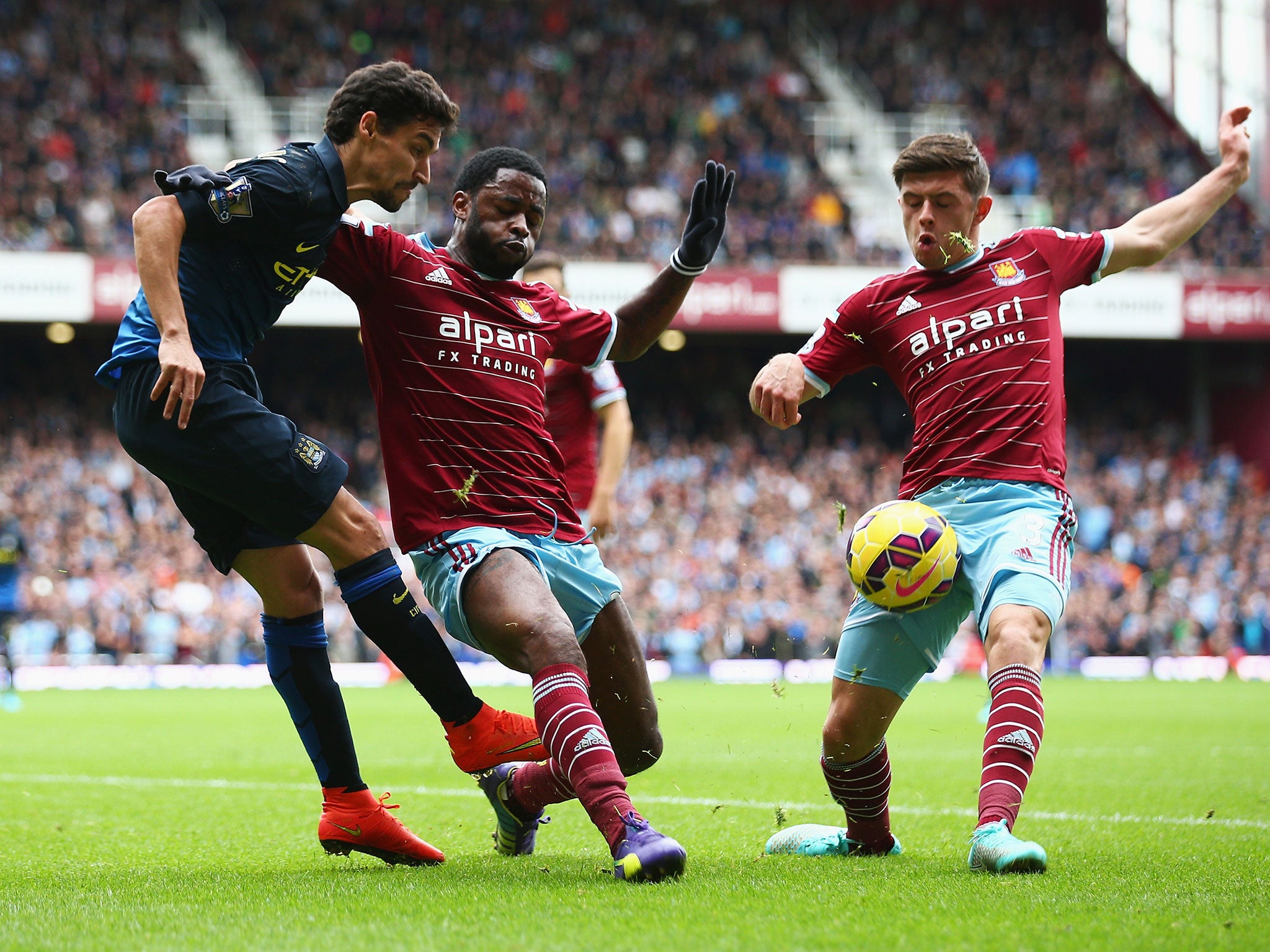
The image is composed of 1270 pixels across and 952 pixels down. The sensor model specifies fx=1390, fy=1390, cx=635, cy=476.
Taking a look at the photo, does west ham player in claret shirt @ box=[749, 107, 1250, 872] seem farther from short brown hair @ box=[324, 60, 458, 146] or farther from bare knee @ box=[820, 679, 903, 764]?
short brown hair @ box=[324, 60, 458, 146]

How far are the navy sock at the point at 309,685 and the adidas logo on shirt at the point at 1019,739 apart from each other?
1911 mm

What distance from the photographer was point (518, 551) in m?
4.09

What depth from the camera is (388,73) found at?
404 cm

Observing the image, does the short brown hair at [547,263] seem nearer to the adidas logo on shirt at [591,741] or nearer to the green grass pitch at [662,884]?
the green grass pitch at [662,884]

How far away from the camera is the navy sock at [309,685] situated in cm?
423

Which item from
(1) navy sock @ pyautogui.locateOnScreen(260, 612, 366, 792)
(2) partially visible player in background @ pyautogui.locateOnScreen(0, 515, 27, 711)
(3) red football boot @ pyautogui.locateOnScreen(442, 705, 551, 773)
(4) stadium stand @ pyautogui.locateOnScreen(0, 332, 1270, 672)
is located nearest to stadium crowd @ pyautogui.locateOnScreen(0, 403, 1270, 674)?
(4) stadium stand @ pyautogui.locateOnScreen(0, 332, 1270, 672)

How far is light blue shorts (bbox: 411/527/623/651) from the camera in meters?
4.04

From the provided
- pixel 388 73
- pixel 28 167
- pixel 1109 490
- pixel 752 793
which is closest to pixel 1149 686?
pixel 1109 490

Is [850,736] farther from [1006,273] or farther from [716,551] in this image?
[716,551]

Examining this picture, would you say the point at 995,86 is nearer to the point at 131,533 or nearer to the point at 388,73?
the point at 131,533

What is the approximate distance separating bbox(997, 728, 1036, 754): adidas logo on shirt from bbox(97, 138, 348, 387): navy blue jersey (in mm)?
2425

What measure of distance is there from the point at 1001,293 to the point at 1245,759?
501cm

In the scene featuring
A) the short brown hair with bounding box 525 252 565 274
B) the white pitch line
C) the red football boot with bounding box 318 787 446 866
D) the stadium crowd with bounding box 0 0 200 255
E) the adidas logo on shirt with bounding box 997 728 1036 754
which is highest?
the stadium crowd with bounding box 0 0 200 255

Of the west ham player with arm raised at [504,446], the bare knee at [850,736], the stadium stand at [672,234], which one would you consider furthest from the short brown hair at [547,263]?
the stadium stand at [672,234]
